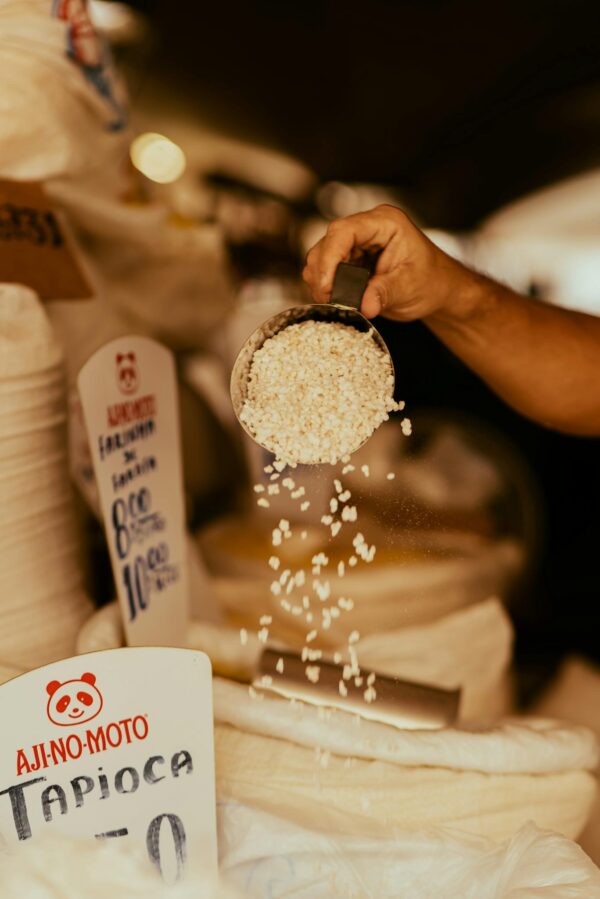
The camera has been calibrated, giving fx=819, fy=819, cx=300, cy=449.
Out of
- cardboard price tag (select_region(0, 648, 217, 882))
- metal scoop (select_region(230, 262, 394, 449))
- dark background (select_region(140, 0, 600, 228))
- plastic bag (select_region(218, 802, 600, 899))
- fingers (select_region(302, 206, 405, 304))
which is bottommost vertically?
plastic bag (select_region(218, 802, 600, 899))

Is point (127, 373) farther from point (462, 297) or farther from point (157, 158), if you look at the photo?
point (157, 158)

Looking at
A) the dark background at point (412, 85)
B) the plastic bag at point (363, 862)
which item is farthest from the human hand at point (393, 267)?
the dark background at point (412, 85)

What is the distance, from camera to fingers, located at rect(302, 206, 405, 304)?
0.79 metres

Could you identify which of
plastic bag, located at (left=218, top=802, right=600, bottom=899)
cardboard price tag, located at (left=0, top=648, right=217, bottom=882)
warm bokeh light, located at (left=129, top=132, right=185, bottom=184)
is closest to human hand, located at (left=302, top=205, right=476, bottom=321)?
cardboard price tag, located at (left=0, top=648, right=217, bottom=882)

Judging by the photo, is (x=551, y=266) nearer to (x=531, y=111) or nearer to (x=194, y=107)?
(x=531, y=111)

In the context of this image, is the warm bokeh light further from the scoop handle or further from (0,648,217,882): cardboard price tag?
(0,648,217,882): cardboard price tag

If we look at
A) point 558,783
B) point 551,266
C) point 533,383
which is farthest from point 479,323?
point 551,266

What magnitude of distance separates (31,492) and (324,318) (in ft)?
1.38

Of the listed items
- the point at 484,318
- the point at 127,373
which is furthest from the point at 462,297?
the point at 127,373

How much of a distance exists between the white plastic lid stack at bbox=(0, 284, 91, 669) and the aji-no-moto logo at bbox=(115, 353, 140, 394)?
79 millimetres

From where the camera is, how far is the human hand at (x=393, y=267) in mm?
796

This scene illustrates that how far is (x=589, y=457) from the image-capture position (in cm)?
226

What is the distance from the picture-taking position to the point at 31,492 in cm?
98

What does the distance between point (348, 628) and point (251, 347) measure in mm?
602
